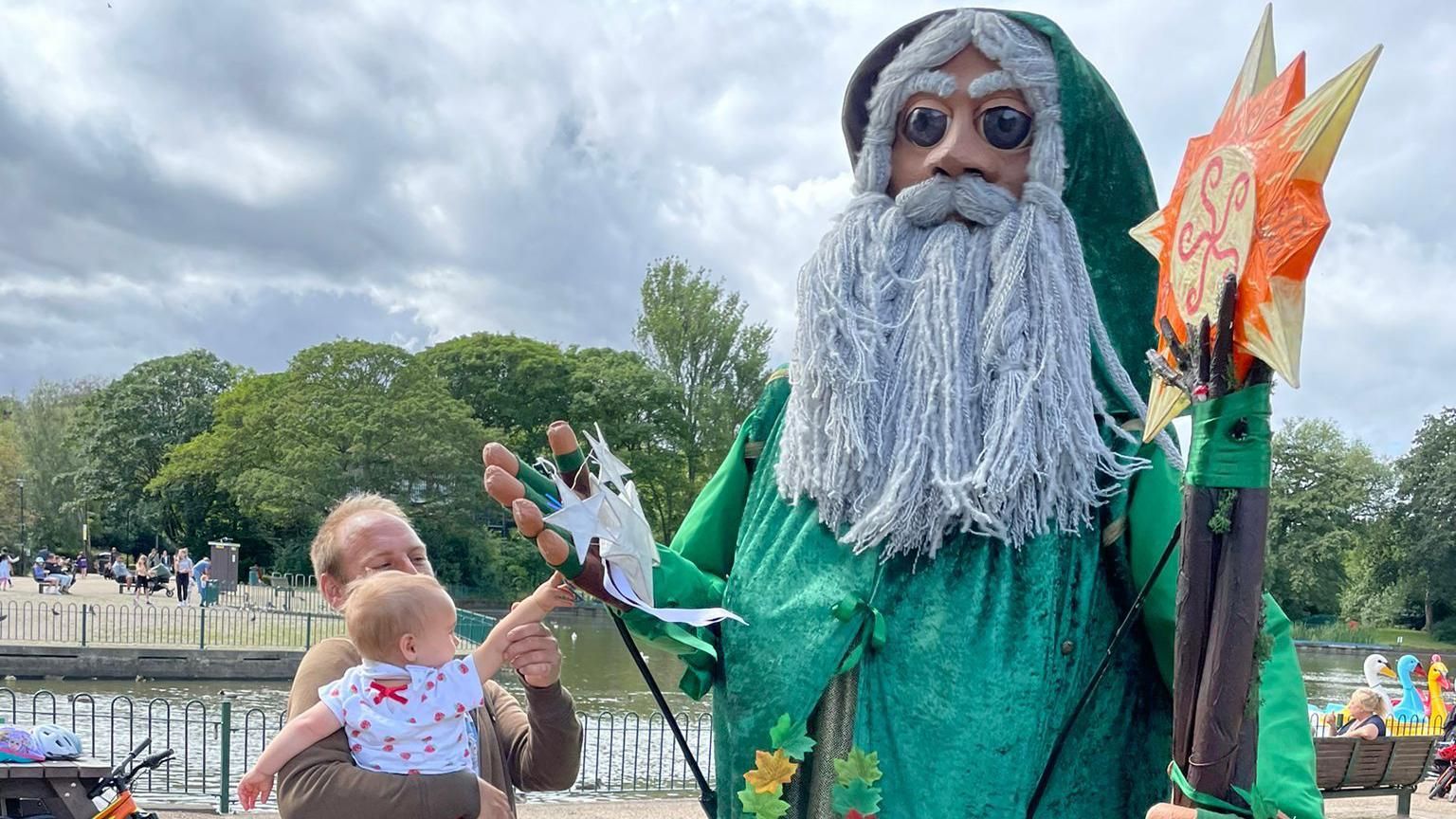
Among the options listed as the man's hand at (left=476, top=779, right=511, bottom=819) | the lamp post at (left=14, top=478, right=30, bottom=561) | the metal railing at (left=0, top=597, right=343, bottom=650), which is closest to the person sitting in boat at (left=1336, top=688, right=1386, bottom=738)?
the man's hand at (left=476, top=779, right=511, bottom=819)

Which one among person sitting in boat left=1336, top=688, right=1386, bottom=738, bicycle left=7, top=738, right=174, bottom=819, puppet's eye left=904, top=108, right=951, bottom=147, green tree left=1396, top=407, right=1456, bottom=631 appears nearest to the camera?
puppet's eye left=904, top=108, right=951, bottom=147

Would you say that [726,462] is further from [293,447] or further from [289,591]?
[293,447]

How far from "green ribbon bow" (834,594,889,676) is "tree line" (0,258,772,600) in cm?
2456

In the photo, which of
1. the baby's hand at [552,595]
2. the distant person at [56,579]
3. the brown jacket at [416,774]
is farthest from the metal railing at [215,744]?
the distant person at [56,579]

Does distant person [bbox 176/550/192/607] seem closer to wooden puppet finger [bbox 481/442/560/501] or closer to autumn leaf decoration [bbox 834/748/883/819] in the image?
wooden puppet finger [bbox 481/442/560/501]

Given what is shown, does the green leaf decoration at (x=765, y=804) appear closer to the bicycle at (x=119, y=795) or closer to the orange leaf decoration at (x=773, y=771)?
the orange leaf decoration at (x=773, y=771)

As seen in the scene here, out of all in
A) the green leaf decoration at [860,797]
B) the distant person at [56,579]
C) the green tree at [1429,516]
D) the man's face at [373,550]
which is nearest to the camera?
the green leaf decoration at [860,797]

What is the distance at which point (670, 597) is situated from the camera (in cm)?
221

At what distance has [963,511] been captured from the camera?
6.77 feet

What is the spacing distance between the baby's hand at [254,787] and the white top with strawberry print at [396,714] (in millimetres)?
155

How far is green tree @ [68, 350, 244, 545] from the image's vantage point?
38.3 meters

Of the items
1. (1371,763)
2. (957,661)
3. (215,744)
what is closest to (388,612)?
(957,661)

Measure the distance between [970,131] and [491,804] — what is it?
164cm

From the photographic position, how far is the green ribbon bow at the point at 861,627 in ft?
6.75
